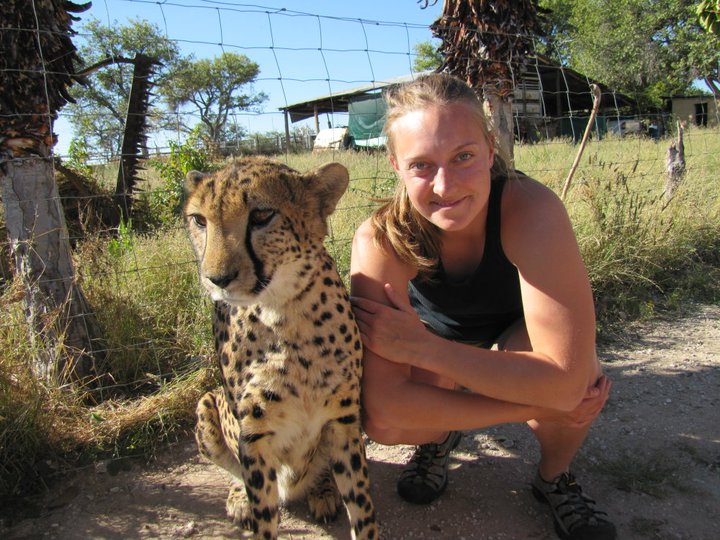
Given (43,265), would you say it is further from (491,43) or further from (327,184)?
(491,43)

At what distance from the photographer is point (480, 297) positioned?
6.36ft

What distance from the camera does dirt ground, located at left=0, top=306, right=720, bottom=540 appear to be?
6.07ft

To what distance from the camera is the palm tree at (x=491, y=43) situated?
367cm

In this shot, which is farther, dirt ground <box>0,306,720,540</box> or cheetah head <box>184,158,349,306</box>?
dirt ground <box>0,306,720,540</box>

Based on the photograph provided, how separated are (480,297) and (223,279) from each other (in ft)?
3.06

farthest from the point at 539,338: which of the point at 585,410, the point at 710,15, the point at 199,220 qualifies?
the point at 710,15

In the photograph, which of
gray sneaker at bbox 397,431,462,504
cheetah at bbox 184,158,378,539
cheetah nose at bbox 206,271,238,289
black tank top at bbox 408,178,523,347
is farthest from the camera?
gray sneaker at bbox 397,431,462,504

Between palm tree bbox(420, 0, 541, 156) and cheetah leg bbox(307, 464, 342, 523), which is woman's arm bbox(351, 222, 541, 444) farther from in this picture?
palm tree bbox(420, 0, 541, 156)

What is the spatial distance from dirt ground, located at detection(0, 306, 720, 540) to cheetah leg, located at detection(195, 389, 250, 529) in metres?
0.06

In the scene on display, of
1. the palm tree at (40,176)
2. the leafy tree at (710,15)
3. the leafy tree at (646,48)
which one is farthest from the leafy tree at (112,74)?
the leafy tree at (646,48)

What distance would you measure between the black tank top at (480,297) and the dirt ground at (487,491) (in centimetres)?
52

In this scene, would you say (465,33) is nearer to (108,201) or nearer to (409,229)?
(409,229)

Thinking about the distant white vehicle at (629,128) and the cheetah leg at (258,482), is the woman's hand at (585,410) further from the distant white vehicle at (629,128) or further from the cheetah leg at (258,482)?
the distant white vehicle at (629,128)

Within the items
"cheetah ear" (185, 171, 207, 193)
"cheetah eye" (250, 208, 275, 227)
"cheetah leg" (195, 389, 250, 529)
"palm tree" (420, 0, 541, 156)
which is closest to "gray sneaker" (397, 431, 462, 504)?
"cheetah leg" (195, 389, 250, 529)
